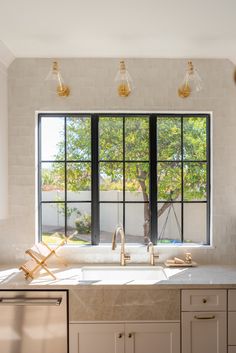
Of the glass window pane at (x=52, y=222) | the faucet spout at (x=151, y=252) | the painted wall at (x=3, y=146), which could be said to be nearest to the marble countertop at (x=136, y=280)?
the faucet spout at (x=151, y=252)

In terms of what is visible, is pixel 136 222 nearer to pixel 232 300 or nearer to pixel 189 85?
pixel 232 300

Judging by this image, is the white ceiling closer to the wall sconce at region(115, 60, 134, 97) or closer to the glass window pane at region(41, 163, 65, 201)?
the wall sconce at region(115, 60, 134, 97)

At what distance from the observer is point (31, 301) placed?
254 cm

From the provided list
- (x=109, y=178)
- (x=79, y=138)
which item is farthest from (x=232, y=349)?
(x=79, y=138)

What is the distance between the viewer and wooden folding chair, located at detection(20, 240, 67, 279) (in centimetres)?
268

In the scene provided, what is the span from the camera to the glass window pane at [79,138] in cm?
327

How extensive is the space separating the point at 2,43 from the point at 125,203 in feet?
5.65

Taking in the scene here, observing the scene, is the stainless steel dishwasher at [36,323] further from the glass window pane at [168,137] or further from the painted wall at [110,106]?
the glass window pane at [168,137]

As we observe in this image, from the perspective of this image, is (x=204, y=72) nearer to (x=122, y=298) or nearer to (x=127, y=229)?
(x=127, y=229)

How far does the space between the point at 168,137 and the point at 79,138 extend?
0.83 metres

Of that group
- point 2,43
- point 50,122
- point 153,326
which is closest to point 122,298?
point 153,326

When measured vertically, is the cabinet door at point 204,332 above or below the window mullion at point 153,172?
below

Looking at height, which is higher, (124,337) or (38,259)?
(38,259)

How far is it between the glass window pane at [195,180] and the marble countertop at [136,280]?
2.28 ft
